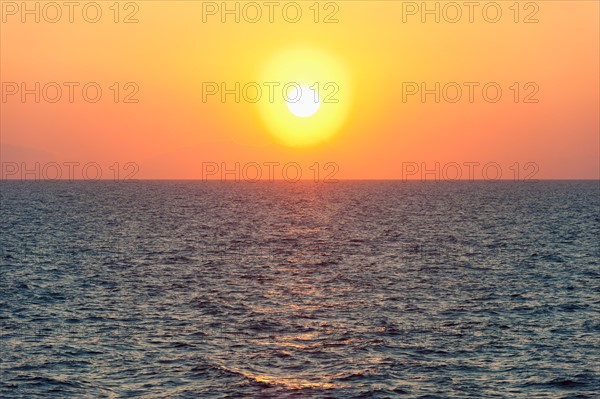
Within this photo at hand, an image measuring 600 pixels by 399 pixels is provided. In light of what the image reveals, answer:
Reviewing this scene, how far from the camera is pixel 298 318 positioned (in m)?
48.4

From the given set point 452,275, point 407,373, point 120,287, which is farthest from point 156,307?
point 452,275

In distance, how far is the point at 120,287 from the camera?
58.4 meters

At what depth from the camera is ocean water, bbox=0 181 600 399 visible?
35344 millimetres

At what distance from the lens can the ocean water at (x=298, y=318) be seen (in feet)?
116

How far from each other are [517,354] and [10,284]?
37405 millimetres

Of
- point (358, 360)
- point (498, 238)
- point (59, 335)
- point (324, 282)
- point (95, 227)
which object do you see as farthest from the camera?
point (95, 227)

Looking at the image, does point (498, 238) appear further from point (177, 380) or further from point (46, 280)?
point (177, 380)

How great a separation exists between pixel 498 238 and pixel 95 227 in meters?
56.3

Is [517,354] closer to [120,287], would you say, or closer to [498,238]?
[120,287]

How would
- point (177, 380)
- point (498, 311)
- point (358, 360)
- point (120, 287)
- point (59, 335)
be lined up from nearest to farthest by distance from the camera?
point (177, 380) → point (358, 360) → point (59, 335) → point (498, 311) → point (120, 287)

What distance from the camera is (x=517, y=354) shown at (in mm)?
39938

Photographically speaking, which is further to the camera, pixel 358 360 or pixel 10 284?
pixel 10 284

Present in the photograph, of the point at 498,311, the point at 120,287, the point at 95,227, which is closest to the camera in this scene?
the point at 498,311

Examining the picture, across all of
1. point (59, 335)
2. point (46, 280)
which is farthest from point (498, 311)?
point (46, 280)
